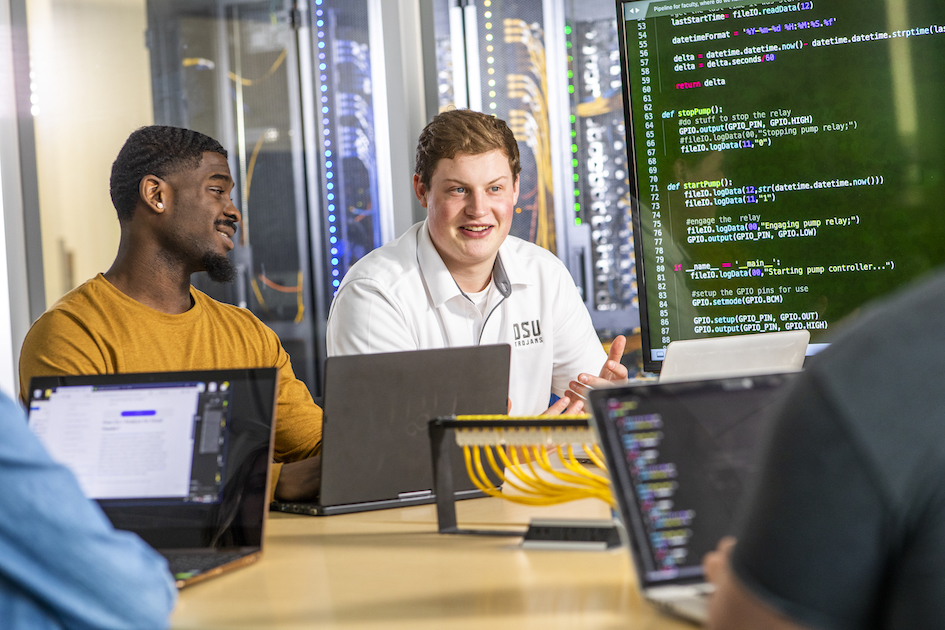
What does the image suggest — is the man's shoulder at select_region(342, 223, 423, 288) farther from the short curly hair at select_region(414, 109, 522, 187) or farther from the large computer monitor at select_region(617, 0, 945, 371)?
the large computer monitor at select_region(617, 0, 945, 371)

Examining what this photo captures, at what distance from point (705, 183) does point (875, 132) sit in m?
0.40

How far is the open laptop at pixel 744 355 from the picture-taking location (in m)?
1.51

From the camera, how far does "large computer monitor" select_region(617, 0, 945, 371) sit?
6.70 ft

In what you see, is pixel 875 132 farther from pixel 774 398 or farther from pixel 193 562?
pixel 193 562

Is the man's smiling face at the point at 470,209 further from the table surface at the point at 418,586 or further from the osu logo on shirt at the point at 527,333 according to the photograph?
the table surface at the point at 418,586

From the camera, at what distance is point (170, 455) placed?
1.23 m

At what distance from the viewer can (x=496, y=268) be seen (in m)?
2.40

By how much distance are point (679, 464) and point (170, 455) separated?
2.30 ft

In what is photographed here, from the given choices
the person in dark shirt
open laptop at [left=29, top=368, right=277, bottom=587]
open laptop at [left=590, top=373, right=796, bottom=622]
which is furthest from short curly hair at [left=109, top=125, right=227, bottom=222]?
the person in dark shirt

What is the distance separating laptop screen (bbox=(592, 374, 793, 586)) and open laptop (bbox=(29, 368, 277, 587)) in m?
0.54

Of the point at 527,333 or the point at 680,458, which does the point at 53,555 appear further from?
the point at 527,333

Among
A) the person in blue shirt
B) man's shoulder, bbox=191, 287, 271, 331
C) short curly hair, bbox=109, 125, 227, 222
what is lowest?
the person in blue shirt

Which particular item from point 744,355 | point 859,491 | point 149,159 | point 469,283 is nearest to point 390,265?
point 469,283

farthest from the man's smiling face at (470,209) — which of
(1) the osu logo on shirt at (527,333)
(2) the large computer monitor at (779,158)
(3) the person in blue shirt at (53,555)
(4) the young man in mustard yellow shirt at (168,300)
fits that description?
(3) the person in blue shirt at (53,555)
